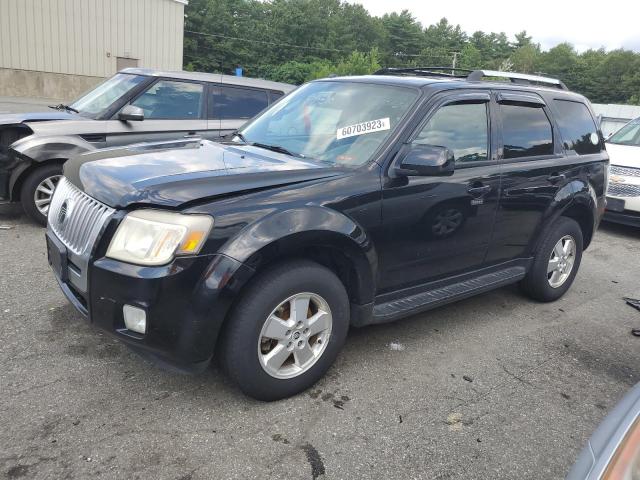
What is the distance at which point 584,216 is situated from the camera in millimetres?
4918

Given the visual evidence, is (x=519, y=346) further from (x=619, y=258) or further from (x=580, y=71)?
(x=580, y=71)

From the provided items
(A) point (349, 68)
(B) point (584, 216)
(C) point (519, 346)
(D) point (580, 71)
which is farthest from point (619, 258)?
(D) point (580, 71)

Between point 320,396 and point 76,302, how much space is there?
1469mm

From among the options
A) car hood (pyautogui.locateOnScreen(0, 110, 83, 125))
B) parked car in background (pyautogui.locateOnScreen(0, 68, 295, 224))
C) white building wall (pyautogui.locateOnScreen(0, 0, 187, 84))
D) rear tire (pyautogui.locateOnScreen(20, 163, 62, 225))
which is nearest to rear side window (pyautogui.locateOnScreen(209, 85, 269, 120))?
parked car in background (pyautogui.locateOnScreen(0, 68, 295, 224))

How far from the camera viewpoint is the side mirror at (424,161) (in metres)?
3.15

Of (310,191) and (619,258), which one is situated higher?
(310,191)

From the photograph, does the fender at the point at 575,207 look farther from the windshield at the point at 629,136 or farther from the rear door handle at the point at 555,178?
the windshield at the point at 629,136

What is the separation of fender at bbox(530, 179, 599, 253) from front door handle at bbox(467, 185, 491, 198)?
90 cm

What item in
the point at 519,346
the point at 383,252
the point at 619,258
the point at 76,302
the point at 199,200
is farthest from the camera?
the point at 619,258

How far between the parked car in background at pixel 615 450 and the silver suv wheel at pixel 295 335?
1.58 metres

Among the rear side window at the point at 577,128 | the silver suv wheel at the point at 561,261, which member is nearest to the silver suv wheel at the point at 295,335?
the silver suv wheel at the point at 561,261

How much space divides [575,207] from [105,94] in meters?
5.37

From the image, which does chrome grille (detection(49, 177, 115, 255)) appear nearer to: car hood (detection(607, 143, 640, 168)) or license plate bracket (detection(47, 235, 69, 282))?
license plate bracket (detection(47, 235, 69, 282))

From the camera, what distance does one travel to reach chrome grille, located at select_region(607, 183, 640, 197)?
25.2 ft
